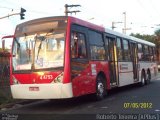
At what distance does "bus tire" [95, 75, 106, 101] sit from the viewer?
16.3 metres

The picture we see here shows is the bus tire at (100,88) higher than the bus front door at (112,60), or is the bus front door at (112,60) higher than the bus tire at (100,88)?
the bus front door at (112,60)

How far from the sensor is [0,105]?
1570cm

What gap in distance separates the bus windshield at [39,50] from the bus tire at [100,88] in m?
2.95

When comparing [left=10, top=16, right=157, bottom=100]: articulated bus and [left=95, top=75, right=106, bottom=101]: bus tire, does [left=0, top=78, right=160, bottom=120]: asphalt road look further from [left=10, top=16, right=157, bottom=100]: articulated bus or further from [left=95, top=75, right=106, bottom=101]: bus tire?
[left=10, top=16, right=157, bottom=100]: articulated bus

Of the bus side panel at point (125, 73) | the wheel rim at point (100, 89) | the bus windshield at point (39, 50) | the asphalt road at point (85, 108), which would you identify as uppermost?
the bus windshield at point (39, 50)

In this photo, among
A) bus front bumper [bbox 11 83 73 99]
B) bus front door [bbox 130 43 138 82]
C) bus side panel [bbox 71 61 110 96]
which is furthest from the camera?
bus front door [bbox 130 43 138 82]

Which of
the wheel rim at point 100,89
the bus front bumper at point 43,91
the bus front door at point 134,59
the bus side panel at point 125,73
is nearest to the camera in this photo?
the bus front bumper at point 43,91

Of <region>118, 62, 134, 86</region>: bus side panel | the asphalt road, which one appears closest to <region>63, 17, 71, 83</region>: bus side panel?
the asphalt road

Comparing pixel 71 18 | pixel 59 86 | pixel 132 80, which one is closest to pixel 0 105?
pixel 59 86

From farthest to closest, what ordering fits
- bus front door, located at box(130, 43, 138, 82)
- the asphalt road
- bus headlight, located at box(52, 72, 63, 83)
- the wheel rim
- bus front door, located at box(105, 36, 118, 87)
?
bus front door, located at box(130, 43, 138, 82)
bus front door, located at box(105, 36, 118, 87)
the wheel rim
bus headlight, located at box(52, 72, 63, 83)
the asphalt road

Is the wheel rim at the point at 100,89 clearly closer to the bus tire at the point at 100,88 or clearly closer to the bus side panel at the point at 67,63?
the bus tire at the point at 100,88

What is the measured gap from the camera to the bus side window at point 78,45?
47.0ft

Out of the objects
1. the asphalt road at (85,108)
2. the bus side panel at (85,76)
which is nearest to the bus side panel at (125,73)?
the asphalt road at (85,108)

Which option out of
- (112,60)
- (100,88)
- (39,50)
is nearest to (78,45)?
(39,50)
